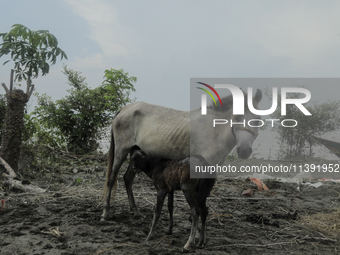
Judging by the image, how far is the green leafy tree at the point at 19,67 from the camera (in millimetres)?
7855

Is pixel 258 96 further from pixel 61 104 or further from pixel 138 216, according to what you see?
pixel 61 104

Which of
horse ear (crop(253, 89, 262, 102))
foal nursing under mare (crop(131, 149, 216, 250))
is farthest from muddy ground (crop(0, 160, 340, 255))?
horse ear (crop(253, 89, 262, 102))

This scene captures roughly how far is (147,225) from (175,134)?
143cm

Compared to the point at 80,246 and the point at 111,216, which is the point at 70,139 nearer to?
the point at 111,216

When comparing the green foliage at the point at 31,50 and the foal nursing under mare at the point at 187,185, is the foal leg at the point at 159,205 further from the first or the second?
the green foliage at the point at 31,50

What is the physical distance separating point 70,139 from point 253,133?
947 centimetres

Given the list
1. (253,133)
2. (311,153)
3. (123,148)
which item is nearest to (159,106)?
(123,148)

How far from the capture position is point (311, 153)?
30.4 ft

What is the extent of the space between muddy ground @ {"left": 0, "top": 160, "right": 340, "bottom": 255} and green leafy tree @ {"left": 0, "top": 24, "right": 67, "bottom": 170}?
204 cm

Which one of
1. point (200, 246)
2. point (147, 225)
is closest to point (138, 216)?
point (147, 225)

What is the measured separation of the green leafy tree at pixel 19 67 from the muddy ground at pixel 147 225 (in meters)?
2.04

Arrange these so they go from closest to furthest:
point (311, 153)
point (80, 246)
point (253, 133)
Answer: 1. point (80, 246)
2. point (253, 133)
3. point (311, 153)

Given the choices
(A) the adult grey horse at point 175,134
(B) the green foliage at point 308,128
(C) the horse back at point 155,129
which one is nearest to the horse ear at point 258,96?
(A) the adult grey horse at point 175,134

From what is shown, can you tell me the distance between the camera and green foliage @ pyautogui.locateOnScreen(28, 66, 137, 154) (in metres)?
11.0
